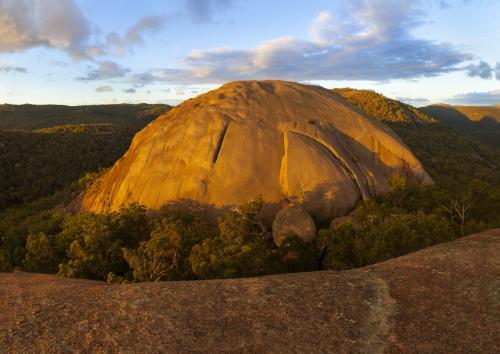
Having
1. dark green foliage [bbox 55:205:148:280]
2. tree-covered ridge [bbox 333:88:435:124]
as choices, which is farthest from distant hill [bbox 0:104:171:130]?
dark green foliage [bbox 55:205:148:280]

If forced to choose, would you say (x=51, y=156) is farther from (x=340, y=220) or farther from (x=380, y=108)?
(x=380, y=108)

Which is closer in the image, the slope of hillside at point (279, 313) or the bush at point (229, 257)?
the slope of hillside at point (279, 313)

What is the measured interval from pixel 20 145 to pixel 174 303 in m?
69.6

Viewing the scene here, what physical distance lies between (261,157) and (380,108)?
7967 cm

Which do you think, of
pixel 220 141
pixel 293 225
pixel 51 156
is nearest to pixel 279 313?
pixel 293 225

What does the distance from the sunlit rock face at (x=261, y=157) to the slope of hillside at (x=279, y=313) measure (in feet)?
51.5

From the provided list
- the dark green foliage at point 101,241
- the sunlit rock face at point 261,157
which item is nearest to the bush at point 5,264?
the dark green foliage at point 101,241

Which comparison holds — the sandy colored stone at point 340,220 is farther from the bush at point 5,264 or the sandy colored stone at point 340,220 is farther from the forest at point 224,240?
the bush at point 5,264

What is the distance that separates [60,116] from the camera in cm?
13700

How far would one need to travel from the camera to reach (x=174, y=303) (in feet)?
34.5

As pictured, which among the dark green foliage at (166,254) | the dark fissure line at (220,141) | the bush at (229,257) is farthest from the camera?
the dark fissure line at (220,141)

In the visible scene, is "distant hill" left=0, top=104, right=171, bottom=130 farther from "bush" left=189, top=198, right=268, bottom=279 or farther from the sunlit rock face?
"bush" left=189, top=198, right=268, bottom=279

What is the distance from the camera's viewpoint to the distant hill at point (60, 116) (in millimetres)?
121344

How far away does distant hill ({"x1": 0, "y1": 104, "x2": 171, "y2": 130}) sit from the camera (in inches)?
4777
